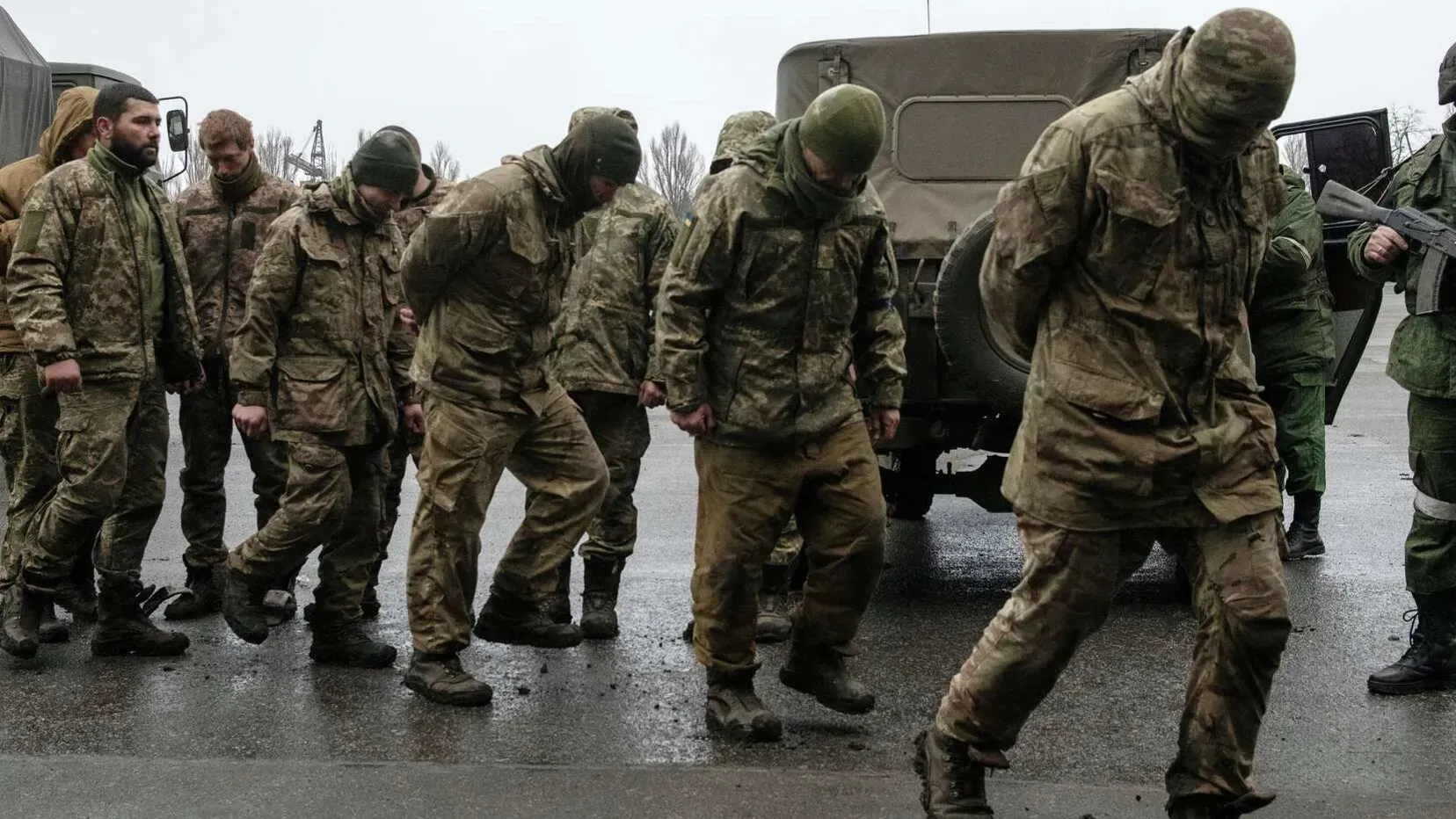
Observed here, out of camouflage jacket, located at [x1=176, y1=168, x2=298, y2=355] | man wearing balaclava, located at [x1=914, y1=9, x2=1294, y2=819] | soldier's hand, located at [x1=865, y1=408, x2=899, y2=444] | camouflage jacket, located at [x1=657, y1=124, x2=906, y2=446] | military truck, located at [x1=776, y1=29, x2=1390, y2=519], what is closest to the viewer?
man wearing balaclava, located at [x1=914, y1=9, x2=1294, y2=819]

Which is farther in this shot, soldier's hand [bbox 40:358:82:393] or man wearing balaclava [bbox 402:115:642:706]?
soldier's hand [bbox 40:358:82:393]

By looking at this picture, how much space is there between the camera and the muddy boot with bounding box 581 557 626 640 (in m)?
6.23

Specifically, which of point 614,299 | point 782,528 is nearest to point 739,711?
point 782,528

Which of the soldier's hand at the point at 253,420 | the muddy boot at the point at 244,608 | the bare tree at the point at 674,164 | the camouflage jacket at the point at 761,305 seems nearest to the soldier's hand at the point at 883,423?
the camouflage jacket at the point at 761,305

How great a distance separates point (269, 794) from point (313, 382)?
5.87 feet

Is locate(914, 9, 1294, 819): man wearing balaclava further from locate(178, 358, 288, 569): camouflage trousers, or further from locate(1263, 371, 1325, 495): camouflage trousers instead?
locate(1263, 371, 1325, 495): camouflage trousers

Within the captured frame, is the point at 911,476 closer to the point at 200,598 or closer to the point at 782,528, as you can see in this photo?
the point at 782,528

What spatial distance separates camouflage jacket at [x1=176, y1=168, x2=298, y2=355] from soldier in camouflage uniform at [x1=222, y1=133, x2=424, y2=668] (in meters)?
0.91

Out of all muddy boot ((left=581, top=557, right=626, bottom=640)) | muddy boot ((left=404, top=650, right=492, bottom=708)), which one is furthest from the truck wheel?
muddy boot ((left=404, top=650, right=492, bottom=708))

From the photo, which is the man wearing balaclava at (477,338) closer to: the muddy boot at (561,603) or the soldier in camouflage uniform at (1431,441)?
the muddy boot at (561,603)

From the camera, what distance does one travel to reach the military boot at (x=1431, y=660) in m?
5.26

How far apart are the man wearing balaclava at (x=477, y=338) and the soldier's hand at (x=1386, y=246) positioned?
2370 mm

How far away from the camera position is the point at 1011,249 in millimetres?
3850

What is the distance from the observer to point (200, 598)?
22.1 ft
